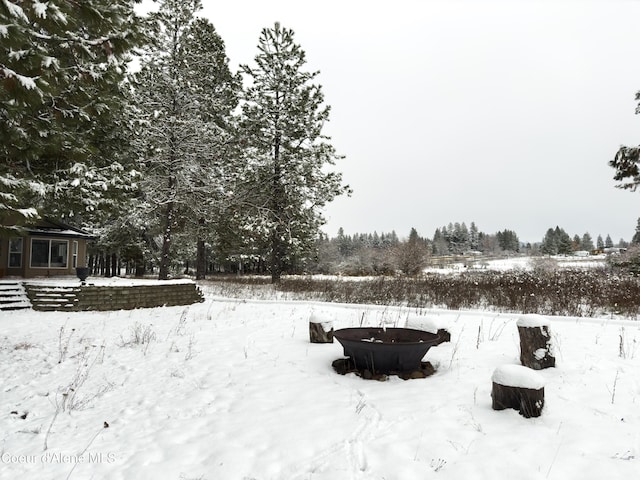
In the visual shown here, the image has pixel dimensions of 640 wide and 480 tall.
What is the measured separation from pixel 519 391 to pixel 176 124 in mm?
17827

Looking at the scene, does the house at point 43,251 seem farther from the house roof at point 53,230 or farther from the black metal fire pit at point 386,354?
the black metal fire pit at point 386,354

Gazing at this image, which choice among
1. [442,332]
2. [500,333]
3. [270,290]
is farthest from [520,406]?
[270,290]

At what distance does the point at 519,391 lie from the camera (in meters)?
3.70

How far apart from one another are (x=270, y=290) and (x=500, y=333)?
11408 mm

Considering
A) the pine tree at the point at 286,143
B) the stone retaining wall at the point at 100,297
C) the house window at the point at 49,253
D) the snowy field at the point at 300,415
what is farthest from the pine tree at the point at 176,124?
the snowy field at the point at 300,415

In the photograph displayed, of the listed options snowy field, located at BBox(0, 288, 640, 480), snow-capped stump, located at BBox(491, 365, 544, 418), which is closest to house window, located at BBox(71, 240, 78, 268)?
snowy field, located at BBox(0, 288, 640, 480)

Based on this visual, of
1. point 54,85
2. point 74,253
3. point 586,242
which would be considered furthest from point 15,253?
point 586,242

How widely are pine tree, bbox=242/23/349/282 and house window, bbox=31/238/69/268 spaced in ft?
31.1

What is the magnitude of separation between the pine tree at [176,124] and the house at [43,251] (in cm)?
424

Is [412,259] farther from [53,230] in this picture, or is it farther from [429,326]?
[429,326]

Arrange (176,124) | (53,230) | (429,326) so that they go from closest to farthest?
(429,326) → (53,230) → (176,124)

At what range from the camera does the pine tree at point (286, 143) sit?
2061cm

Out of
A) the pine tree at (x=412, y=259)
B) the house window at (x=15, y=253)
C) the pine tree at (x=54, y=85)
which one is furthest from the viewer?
the pine tree at (x=412, y=259)

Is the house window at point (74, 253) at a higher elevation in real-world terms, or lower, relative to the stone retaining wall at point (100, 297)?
higher
